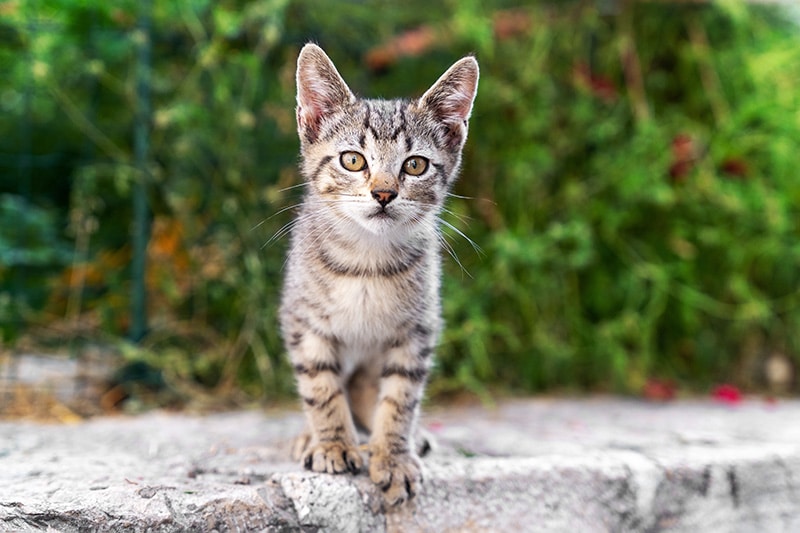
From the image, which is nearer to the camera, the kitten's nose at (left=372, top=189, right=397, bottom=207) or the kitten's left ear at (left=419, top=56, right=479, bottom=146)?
the kitten's nose at (left=372, top=189, right=397, bottom=207)

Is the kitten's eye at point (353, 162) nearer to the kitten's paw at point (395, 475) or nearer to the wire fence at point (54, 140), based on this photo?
the kitten's paw at point (395, 475)

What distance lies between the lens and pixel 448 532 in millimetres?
2482

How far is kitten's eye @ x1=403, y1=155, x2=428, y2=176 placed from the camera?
8.45ft

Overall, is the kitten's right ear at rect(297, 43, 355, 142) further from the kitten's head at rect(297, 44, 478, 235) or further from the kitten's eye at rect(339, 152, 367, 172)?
the kitten's eye at rect(339, 152, 367, 172)

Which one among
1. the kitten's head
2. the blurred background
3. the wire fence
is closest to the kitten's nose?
the kitten's head

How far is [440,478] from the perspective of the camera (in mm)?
2561

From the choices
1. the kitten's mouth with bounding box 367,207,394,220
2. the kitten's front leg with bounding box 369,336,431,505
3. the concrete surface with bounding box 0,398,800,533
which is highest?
the kitten's mouth with bounding box 367,207,394,220

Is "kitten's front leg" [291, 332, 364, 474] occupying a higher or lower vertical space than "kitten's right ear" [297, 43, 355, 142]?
lower

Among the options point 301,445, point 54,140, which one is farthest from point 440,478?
point 54,140

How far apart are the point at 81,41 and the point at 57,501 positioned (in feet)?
7.63

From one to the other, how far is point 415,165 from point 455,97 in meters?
0.31

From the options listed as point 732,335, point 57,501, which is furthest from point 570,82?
point 57,501

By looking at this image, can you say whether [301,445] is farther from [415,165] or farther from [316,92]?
[316,92]

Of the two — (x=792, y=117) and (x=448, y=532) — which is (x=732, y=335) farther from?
(x=448, y=532)
